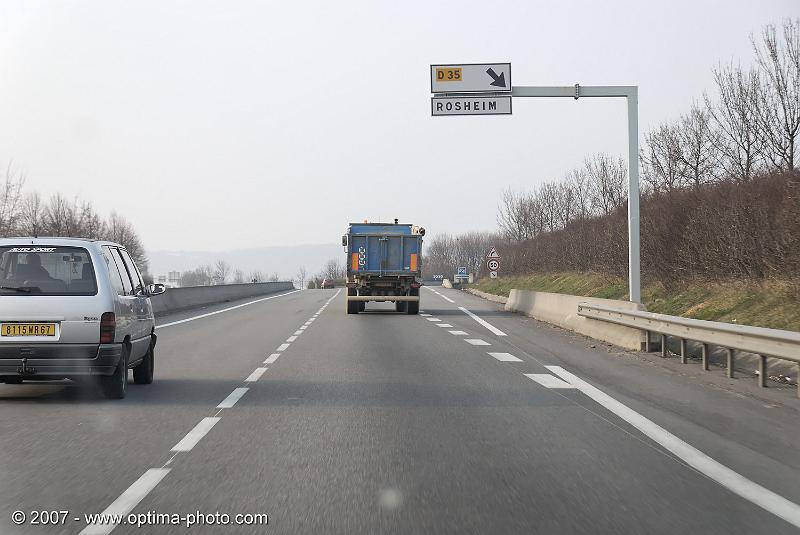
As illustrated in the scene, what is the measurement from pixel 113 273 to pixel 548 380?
5519 mm

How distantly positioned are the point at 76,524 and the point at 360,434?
9.81 ft

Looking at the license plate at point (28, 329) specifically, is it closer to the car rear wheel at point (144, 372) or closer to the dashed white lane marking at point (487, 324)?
the car rear wheel at point (144, 372)

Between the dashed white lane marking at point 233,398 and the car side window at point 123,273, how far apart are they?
5.64ft

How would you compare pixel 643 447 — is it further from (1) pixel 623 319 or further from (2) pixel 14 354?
(1) pixel 623 319

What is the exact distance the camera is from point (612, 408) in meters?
8.77

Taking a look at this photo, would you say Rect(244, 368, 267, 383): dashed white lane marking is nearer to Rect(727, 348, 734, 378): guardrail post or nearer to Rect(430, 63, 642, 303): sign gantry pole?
Rect(727, 348, 734, 378): guardrail post

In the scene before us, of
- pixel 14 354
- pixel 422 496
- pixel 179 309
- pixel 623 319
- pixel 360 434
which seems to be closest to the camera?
pixel 422 496

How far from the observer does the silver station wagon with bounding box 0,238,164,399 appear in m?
8.70

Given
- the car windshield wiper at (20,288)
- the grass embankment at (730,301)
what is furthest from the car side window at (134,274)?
the grass embankment at (730,301)

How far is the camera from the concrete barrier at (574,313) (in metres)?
15.5

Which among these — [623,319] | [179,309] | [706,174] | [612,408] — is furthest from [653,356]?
[179,309]

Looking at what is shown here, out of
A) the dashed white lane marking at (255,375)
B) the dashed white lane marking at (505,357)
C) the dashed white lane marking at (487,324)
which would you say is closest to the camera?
the dashed white lane marking at (255,375)

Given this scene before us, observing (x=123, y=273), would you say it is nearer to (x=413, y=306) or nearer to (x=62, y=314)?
(x=62, y=314)

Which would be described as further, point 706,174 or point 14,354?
point 706,174
